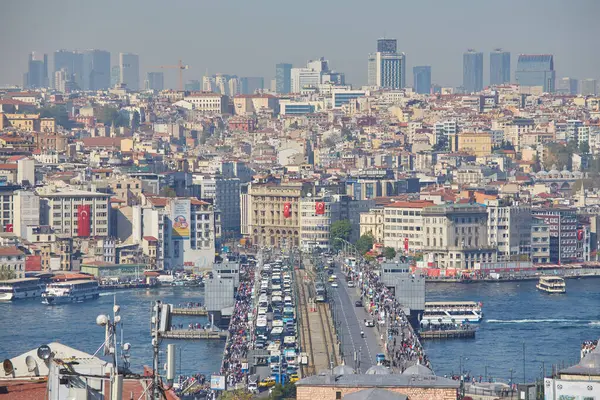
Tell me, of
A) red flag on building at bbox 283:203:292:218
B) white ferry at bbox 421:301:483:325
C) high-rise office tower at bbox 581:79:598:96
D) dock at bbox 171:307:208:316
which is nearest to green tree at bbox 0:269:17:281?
dock at bbox 171:307:208:316

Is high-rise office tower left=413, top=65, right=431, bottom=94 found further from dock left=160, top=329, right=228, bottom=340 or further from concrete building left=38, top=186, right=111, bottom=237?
dock left=160, top=329, right=228, bottom=340

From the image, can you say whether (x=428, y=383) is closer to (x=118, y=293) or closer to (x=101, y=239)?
(x=118, y=293)

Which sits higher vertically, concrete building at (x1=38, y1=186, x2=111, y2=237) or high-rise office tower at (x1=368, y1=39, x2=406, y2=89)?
high-rise office tower at (x1=368, y1=39, x2=406, y2=89)

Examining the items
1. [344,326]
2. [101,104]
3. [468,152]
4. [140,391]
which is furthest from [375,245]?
[101,104]

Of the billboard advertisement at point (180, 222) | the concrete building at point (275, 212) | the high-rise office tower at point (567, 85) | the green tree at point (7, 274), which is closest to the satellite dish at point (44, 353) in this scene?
the green tree at point (7, 274)

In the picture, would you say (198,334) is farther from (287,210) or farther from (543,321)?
(287,210)

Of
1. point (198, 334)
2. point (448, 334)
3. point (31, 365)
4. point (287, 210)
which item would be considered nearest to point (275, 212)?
point (287, 210)

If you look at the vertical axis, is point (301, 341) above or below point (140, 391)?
below
